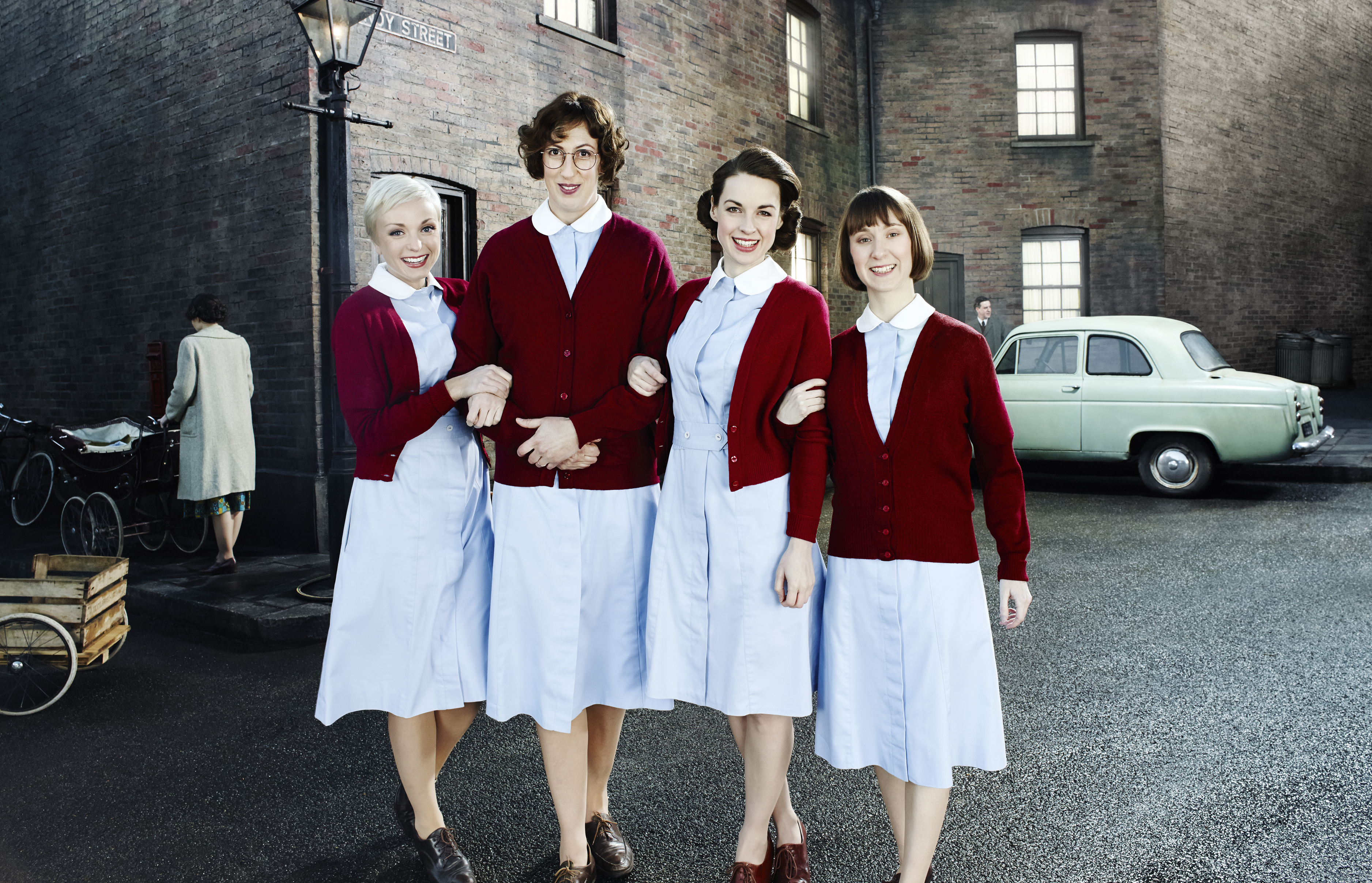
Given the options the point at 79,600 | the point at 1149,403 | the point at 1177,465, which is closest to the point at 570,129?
the point at 79,600

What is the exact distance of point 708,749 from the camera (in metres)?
3.68

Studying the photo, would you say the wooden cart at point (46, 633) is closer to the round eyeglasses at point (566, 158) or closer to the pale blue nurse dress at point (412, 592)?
the pale blue nurse dress at point (412, 592)

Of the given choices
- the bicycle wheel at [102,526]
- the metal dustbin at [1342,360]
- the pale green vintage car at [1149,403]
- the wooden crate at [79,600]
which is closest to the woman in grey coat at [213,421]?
the bicycle wheel at [102,526]

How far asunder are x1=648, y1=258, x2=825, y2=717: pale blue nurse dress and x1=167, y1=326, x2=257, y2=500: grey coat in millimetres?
5431

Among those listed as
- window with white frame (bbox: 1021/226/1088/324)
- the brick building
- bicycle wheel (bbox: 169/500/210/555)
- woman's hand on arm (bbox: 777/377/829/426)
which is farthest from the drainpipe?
woman's hand on arm (bbox: 777/377/829/426)

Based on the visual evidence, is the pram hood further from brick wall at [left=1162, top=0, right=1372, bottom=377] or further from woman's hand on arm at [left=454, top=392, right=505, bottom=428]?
brick wall at [left=1162, top=0, right=1372, bottom=377]

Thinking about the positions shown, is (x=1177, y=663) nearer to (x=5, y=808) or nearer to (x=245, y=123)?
(x=5, y=808)

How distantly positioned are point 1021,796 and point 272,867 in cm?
241

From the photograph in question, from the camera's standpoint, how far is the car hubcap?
9.14 metres

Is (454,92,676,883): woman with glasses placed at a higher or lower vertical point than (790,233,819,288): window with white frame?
lower

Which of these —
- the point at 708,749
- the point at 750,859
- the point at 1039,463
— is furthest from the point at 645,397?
the point at 1039,463

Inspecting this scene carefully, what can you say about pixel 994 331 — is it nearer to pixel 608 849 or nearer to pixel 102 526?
pixel 102 526

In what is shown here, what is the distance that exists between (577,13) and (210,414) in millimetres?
5769

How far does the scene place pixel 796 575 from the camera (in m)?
2.43
